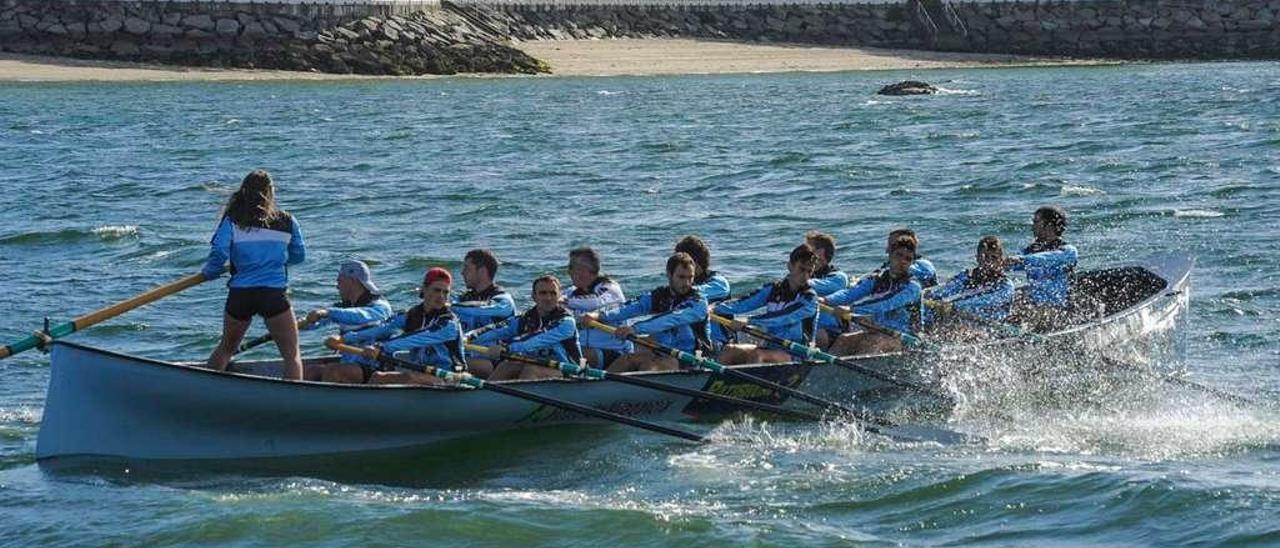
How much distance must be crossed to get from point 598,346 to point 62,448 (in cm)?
431

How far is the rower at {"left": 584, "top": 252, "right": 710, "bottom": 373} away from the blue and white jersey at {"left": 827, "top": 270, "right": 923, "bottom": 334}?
1.61 m

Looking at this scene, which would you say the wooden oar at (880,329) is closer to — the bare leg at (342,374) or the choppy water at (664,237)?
the choppy water at (664,237)

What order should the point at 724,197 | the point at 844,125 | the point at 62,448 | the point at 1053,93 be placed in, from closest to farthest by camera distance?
the point at 62,448 < the point at 724,197 < the point at 844,125 < the point at 1053,93

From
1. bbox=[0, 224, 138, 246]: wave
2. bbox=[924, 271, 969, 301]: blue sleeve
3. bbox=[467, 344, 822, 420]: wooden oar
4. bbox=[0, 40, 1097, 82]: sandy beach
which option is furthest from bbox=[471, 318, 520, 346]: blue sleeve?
bbox=[0, 40, 1097, 82]: sandy beach

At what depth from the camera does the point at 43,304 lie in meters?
21.2

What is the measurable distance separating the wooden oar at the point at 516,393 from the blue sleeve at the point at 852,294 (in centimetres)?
252

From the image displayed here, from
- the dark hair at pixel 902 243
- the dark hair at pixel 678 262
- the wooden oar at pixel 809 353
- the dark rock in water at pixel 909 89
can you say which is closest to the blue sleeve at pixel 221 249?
the dark hair at pixel 678 262

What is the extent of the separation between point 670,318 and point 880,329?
2.04 meters

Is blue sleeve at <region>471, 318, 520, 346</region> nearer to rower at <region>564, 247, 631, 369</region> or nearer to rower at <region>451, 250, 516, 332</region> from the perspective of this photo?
rower at <region>451, 250, 516, 332</region>

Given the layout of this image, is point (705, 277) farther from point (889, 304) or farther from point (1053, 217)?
point (1053, 217)

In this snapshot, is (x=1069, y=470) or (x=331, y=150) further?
(x=331, y=150)

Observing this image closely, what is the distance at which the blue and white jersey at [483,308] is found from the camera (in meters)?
15.2

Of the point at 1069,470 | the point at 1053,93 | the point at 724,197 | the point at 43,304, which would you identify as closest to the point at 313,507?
the point at 1069,470

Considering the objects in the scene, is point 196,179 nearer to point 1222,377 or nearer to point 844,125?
point 844,125
